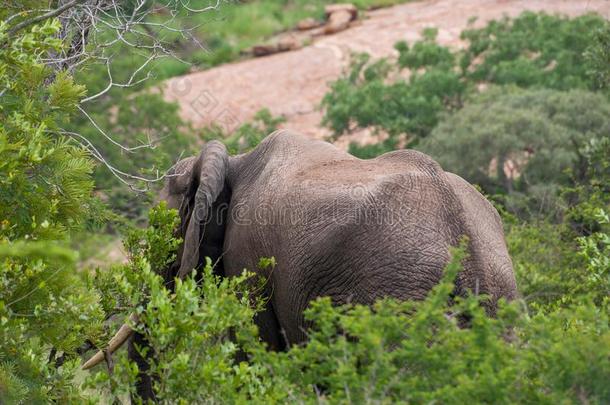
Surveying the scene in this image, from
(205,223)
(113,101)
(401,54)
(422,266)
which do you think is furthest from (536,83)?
Result: (422,266)

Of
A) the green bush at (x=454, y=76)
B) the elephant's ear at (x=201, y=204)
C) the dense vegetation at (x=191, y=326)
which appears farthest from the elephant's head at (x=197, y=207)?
the green bush at (x=454, y=76)

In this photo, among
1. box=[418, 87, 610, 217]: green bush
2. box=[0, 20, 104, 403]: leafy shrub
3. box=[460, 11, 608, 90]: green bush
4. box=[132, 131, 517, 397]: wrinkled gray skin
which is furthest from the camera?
box=[460, 11, 608, 90]: green bush

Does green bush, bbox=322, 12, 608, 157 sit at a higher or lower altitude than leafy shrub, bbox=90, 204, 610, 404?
lower

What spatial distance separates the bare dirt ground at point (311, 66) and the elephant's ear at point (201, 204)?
15.7 metres

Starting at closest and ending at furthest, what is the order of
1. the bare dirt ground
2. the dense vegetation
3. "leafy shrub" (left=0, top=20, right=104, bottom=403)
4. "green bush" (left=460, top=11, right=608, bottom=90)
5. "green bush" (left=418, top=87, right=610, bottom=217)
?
the dense vegetation → "leafy shrub" (left=0, top=20, right=104, bottom=403) → "green bush" (left=418, top=87, right=610, bottom=217) → "green bush" (left=460, top=11, right=608, bottom=90) → the bare dirt ground

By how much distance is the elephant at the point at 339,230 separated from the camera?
20.8 feet

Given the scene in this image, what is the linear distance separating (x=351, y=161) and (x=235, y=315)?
1903 mm

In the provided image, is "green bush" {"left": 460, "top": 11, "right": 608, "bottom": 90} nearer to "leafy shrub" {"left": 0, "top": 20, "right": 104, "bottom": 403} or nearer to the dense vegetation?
the dense vegetation

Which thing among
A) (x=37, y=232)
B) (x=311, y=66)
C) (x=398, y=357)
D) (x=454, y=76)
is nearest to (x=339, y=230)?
(x=398, y=357)

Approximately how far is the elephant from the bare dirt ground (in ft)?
52.1

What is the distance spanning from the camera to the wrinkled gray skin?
6348 mm

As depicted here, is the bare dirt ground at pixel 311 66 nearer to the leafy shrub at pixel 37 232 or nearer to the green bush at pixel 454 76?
the green bush at pixel 454 76

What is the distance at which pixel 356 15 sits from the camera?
99.3 feet

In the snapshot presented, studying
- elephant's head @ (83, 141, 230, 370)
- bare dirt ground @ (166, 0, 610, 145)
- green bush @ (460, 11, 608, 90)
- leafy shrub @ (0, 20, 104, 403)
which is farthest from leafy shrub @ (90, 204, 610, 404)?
bare dirt ground @ (166, 0, 610, 145)
